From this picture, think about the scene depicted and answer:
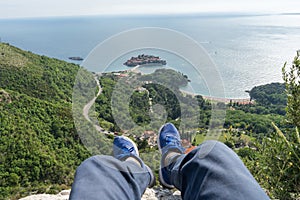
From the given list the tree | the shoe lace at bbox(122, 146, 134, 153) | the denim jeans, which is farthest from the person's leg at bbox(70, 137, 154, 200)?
the tree

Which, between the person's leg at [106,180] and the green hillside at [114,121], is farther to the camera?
the green hillside at [114,121]

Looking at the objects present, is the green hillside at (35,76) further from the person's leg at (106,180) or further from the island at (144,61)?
the person's leg at (106,180)

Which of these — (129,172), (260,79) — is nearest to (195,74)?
(129,172)

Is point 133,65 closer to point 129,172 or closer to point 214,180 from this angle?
point 129,172

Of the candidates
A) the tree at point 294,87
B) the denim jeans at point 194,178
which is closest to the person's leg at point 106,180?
the denim jeans at point 194,178

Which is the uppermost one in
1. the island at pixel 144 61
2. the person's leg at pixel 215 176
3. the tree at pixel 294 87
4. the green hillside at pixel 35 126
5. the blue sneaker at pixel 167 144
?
the island at pixel 144 61

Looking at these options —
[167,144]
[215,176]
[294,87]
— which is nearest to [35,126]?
[167,144]

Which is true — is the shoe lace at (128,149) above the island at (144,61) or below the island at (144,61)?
below
